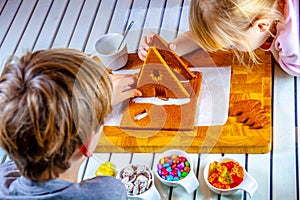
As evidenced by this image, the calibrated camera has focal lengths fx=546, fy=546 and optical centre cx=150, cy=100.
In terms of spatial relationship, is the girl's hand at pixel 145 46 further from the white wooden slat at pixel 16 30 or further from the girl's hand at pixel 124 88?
the white wooden slat at pixel 16 30

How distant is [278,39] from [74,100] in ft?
2.12

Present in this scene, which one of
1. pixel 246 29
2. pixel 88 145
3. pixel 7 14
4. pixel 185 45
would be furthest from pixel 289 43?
pixel 7 14

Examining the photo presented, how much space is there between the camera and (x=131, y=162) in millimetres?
1188

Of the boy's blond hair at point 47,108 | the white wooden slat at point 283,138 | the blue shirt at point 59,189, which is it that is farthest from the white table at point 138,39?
the boy's blond hair at point 47,108

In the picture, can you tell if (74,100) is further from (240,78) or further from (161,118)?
(240,78)

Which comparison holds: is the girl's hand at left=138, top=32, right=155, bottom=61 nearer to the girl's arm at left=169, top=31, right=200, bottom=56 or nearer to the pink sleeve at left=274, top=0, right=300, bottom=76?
the girl's arm at left=169, top=31, right=200, bottom=56

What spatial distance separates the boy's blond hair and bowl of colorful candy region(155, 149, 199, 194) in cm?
32

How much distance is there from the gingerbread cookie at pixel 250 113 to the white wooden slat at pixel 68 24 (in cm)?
55

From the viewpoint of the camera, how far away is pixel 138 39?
1446 mm

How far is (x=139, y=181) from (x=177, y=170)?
0.08 m

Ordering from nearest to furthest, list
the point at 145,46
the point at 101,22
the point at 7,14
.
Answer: the point at 145,46 → the point at 101,22 → the point at 7,14

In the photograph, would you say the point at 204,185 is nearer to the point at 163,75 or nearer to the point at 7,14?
the point at 163,75

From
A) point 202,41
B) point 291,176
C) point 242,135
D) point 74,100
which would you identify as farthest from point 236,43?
point 74,100

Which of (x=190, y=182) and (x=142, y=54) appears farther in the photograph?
(x=142, y=54)
